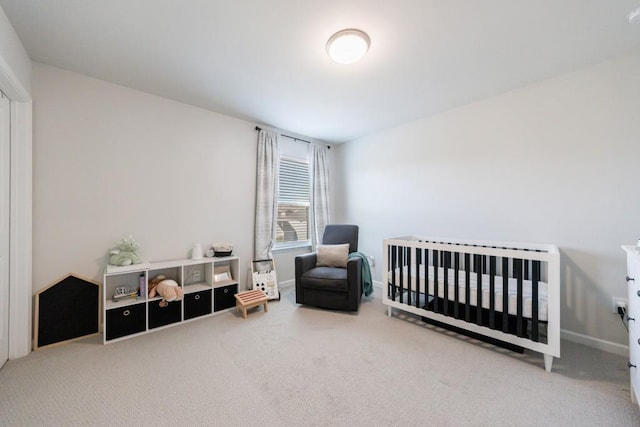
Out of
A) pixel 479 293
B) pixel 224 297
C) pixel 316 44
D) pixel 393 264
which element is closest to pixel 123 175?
pixel 224 297

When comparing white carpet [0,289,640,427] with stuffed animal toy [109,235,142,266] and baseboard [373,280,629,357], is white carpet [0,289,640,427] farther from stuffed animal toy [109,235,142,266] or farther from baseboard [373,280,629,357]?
stuffed animal toy [109,235,142,266]

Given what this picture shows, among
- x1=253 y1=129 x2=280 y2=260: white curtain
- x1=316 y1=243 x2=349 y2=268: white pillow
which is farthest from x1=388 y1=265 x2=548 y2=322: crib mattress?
x1=253 y1=129 x2=280 y2=260: white curtain

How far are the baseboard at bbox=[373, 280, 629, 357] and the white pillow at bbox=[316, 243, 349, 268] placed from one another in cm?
212

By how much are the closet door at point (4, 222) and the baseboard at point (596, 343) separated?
449 cm

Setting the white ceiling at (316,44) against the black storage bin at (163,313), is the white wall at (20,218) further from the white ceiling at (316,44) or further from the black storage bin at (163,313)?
the black storage bin at (163,313)

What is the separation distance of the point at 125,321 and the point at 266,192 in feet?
6.56

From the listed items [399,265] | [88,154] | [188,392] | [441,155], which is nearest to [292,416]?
[188,392]

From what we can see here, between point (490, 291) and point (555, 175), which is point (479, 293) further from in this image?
point (555, 175)

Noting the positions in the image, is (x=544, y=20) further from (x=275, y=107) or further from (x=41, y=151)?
(x=41, y=151)

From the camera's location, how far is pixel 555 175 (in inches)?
87.1

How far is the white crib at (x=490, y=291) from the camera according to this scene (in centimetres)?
171

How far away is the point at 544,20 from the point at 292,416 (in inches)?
113

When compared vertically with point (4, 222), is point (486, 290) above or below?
below

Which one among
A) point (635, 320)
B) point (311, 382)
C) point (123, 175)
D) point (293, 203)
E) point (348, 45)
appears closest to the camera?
point (635, 320)
